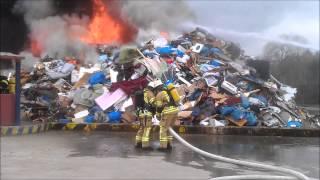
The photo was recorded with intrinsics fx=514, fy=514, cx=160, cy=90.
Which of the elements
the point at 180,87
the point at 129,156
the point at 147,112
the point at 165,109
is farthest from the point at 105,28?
the point at 129,156

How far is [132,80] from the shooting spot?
13.0 meters

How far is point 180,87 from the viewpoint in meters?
13.1

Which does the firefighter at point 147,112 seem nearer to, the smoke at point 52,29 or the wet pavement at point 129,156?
the wet pavement at point 129,156

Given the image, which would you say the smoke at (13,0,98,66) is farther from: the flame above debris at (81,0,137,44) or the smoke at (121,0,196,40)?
the smoke at (121,0,196,40)

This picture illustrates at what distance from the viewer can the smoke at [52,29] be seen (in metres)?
19.0

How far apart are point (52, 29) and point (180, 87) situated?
9739 mm

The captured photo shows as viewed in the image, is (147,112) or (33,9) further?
(33,9)

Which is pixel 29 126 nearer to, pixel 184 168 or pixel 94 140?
pixel 94 140

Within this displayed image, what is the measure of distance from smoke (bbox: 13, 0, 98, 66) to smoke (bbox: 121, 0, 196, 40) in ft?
6.54

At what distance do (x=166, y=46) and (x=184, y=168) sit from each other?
759cm

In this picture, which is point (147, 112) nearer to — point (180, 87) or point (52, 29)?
point (180, 87)

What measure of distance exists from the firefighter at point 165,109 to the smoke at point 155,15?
6437 millimetres

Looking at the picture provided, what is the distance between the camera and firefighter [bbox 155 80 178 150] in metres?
9.00

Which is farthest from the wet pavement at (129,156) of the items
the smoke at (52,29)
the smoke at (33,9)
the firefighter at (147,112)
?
the smoke at (33,9)
